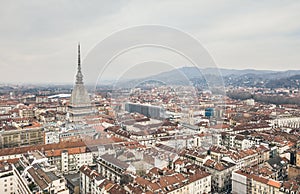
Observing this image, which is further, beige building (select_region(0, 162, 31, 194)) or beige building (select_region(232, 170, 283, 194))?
beige building (select_region(0, 162, 31, 194))

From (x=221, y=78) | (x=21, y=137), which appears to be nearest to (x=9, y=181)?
(x=21, y=137)

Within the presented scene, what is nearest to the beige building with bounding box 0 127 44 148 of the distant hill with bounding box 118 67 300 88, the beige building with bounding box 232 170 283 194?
the distant hill with bounding box 118 67 300 88

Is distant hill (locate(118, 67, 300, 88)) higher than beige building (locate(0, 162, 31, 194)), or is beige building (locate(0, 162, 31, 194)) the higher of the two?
distant hill (locate(118, 67, 300, 88))

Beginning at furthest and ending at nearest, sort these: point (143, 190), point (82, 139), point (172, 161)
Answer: point (82, 139)
point (172, 161)
point (143, 190)

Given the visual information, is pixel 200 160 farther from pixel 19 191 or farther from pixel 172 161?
pixel 19 191

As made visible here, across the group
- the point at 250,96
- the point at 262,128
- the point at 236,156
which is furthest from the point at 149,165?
the point at 250,96

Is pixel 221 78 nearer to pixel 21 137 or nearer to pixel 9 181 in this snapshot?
pixel 9 181

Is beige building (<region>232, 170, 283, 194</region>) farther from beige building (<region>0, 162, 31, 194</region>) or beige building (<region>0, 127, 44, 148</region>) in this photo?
beige building (<region>0, 127, 44, 148</region>)

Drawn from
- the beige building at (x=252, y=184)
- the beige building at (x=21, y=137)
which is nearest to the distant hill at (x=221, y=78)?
the beige building at (x=252, y=184)

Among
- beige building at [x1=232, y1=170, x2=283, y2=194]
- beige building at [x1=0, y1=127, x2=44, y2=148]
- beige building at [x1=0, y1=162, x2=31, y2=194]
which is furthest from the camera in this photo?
beige building at [x1=0, y1=127, x2=44, y2=148]

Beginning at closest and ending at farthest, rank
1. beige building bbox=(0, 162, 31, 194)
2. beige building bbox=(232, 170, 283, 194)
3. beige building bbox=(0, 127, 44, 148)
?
beige building bbox=(232, 170, 283, 194)
beige building bbox=(0, 162, 31, 194)
beige building bbox=(0, 127, 44, 148)

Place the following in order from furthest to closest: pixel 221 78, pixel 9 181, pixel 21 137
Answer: pixel 21 137
pixel 221 78
pixel 9 181
